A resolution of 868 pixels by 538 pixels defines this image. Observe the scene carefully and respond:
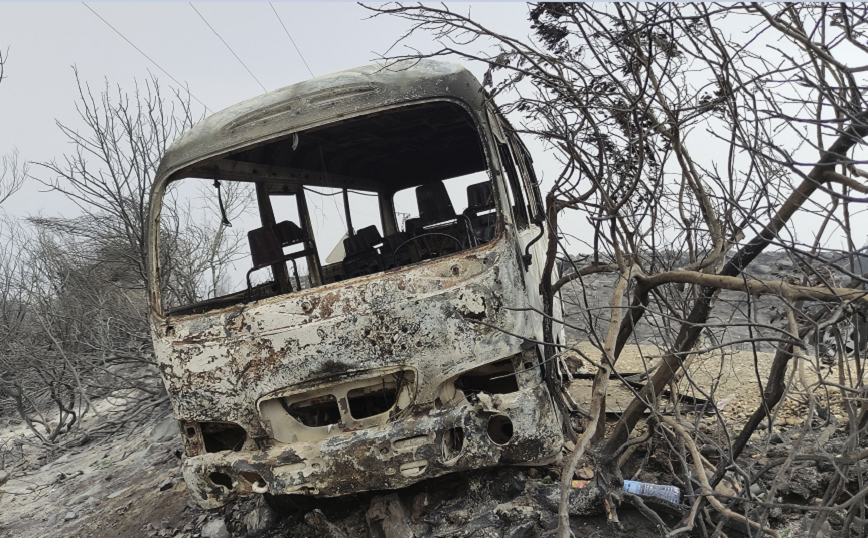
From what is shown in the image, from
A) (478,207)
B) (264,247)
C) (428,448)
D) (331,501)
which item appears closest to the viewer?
(428,448)

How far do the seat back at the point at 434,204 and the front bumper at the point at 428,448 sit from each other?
2.17 m

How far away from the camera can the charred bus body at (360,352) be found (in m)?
2.93

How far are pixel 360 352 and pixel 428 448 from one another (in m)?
0.58

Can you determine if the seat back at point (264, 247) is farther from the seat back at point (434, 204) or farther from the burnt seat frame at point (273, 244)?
the seat back at point (434, 204)

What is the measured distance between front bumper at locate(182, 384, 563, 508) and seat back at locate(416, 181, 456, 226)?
2170mm

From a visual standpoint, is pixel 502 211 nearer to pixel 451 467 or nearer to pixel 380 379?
pixel 380 379

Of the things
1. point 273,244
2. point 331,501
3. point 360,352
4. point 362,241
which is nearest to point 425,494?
point 331,501

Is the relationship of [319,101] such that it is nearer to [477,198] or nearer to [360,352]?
[360,352]

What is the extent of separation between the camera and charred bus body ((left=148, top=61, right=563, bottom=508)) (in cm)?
293

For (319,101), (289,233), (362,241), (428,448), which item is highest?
(319,101)

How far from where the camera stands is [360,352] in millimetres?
2992

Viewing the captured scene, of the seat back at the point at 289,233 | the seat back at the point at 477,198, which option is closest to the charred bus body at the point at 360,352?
the seat back at the point at 289,233

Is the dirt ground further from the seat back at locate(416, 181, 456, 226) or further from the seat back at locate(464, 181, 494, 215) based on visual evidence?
the seat back at locate(416, 181, 456, 226)

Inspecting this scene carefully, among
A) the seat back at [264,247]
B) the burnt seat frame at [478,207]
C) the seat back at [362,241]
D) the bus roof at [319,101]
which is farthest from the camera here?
the seat back at [362,241]
